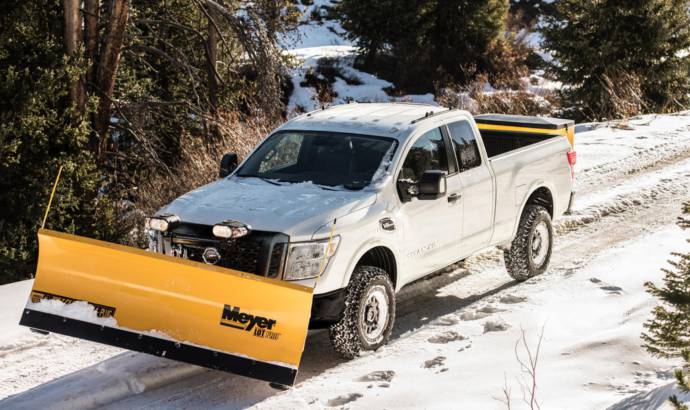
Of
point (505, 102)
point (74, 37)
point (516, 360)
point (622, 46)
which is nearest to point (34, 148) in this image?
point (74, 37)

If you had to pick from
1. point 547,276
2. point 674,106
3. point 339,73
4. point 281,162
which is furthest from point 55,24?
point 339,73

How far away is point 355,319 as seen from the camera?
6.91 metres

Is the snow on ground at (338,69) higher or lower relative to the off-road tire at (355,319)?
higher

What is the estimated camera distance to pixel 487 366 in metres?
6.63

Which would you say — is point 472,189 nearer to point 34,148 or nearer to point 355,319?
point 355,319

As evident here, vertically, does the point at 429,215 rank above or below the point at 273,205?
below

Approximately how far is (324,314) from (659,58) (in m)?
19.2

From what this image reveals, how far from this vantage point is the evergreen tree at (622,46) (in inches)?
902

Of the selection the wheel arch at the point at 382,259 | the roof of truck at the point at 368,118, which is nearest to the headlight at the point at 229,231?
the wheel arch at the point at 382,259

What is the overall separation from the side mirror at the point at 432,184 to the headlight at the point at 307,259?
47.6 inches

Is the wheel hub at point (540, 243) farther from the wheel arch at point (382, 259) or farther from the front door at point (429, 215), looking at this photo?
the wheel arch at point (382, 259)

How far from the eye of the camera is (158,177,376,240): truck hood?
669 centimetres

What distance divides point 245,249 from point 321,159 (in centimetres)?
160

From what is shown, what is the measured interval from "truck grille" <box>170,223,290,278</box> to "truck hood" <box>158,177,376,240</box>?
0.21 ft
